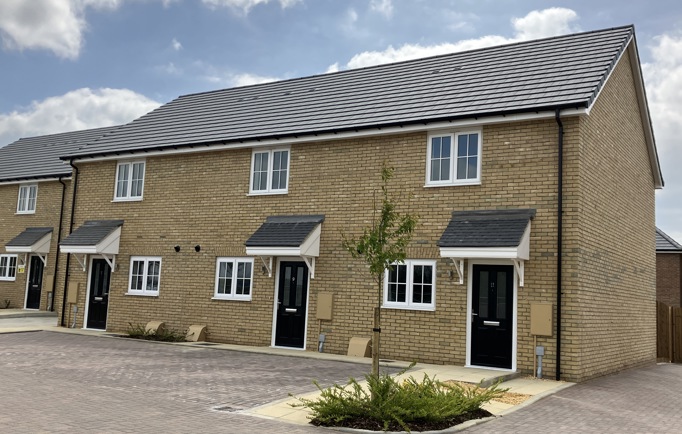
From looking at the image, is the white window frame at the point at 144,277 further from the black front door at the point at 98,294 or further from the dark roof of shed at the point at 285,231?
the dark roof of shed at the point at 285,231

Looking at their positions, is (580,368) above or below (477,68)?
below

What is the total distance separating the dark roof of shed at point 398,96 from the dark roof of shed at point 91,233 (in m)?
2.23

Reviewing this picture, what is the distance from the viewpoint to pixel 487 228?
537 inches

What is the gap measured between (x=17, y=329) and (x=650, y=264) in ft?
61.3

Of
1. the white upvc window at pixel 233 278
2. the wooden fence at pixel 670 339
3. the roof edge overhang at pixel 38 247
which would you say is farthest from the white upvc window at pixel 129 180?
the wooden fence at pixel 670 339

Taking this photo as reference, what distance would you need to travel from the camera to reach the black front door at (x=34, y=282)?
26.1 m

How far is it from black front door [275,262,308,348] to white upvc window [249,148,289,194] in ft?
6.89

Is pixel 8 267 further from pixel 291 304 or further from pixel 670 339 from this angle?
pixel 670 339

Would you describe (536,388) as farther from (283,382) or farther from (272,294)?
(272,294)

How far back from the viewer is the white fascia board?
1387 centimetres

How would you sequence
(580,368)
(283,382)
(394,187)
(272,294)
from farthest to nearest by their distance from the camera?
1. (272,294)
2. (394,187)
3. (580,368)
4. (283,382)

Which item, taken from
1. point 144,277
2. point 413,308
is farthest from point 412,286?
point 144,277

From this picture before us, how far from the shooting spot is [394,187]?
15.5 metres

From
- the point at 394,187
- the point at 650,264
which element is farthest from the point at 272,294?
the point at 650,264
